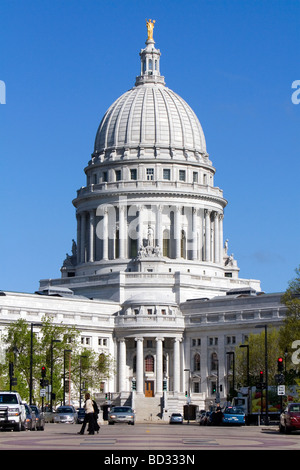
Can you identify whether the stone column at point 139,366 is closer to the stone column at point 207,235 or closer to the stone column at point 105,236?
the stone column at point 105,236

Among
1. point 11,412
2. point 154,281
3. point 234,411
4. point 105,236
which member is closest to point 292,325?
point 234,411

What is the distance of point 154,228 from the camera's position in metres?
192

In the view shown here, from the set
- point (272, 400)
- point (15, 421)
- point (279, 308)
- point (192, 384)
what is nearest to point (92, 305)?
point (192, 384)

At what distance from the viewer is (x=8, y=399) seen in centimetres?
6588

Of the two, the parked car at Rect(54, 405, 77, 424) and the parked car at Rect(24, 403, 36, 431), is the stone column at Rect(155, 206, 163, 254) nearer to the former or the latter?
the parked car at Rect(54, 405, 77, 424)

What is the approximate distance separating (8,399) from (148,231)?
125303 mm

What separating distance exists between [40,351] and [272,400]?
32.8 metres

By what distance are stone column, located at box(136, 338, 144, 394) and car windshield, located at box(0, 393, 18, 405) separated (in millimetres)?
103744

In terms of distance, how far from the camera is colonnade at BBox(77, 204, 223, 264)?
191 meters

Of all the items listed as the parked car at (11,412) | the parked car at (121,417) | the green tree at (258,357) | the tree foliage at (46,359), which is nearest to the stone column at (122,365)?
the tree foliage at (46,359)

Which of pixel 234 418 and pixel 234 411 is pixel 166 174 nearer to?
pixel 234 411

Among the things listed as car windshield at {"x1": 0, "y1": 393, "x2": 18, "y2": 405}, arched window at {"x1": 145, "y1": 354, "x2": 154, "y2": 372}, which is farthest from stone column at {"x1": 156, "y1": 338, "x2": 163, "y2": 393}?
car windshield at {"x1": 0, "y1": 393, "x2": 18, "y2": 405}

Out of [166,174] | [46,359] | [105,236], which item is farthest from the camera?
[166,174]
